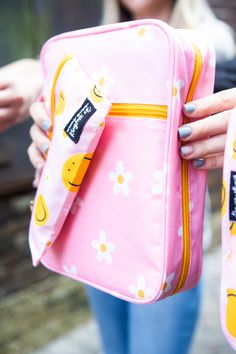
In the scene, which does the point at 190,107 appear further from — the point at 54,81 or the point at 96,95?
the point at 54,81

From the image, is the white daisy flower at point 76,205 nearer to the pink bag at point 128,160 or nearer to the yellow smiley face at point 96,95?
the pink bag at point 128,160

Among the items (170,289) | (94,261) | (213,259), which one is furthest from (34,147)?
(213,259)

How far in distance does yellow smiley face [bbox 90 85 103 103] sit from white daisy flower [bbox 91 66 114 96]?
0.7 inches

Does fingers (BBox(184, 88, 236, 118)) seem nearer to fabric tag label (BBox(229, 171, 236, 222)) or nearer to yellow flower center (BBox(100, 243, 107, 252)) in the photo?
fabric tag label (BBox(229, 171, 236, 222))

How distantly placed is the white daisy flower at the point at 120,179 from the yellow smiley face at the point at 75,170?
0.17ft

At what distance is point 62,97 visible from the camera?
36.4 inches

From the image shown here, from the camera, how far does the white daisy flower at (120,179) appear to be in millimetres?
864

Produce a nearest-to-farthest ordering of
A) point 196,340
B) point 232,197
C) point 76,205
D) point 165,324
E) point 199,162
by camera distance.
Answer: point 232,197 < point 199,162 < point 76,205 < point 165,324 < point 196,340

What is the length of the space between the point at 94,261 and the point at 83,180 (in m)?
0.16

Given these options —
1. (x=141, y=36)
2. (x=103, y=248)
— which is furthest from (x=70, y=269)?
(x=141, y=36)

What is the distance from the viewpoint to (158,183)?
821 millimetres

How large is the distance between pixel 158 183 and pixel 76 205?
211mm

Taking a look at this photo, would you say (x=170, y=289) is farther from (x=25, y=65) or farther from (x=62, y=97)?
(x=25, y=65)

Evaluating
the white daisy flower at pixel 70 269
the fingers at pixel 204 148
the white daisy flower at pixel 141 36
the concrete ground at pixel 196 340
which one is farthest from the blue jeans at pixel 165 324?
the concrete ground at pixel 196 340
